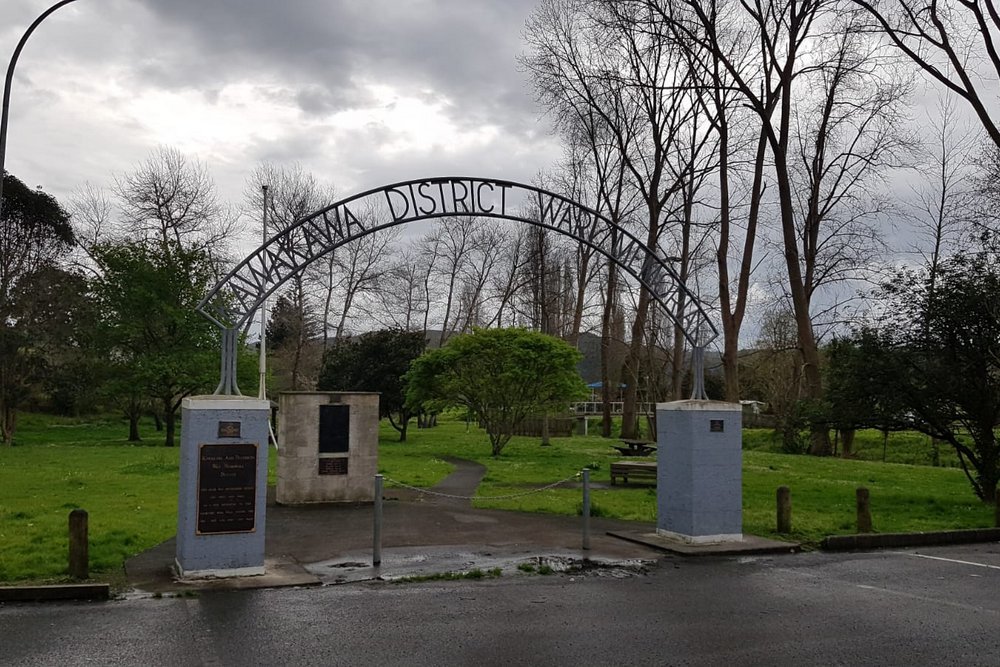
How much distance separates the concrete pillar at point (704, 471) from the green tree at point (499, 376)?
16.2 m

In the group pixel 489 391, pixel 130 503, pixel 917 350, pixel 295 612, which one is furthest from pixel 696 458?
pixel 489 391

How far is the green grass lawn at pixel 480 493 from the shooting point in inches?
465

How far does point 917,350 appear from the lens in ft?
59.1

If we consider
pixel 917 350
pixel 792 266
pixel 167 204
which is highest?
pixel 167 204

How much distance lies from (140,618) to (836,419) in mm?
15902

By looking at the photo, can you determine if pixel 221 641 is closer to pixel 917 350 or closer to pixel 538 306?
pixel 917 350

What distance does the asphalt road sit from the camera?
6.85m

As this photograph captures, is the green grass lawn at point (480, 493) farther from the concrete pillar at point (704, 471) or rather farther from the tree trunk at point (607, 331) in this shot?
the tree trunk at point (607, 331)

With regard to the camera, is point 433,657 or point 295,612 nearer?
point 433,657

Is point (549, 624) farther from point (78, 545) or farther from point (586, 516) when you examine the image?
point (78, 545)

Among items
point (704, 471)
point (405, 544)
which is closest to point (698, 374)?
point (704, 471)

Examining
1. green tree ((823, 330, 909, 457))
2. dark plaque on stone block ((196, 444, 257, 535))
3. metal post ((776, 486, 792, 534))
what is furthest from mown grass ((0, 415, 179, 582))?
green tree ((823, 330, 909, 457))

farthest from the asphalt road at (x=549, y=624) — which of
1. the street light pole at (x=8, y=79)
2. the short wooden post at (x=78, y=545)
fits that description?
the street light pole at (x=8, y=79)

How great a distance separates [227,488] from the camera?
9.75 meters
